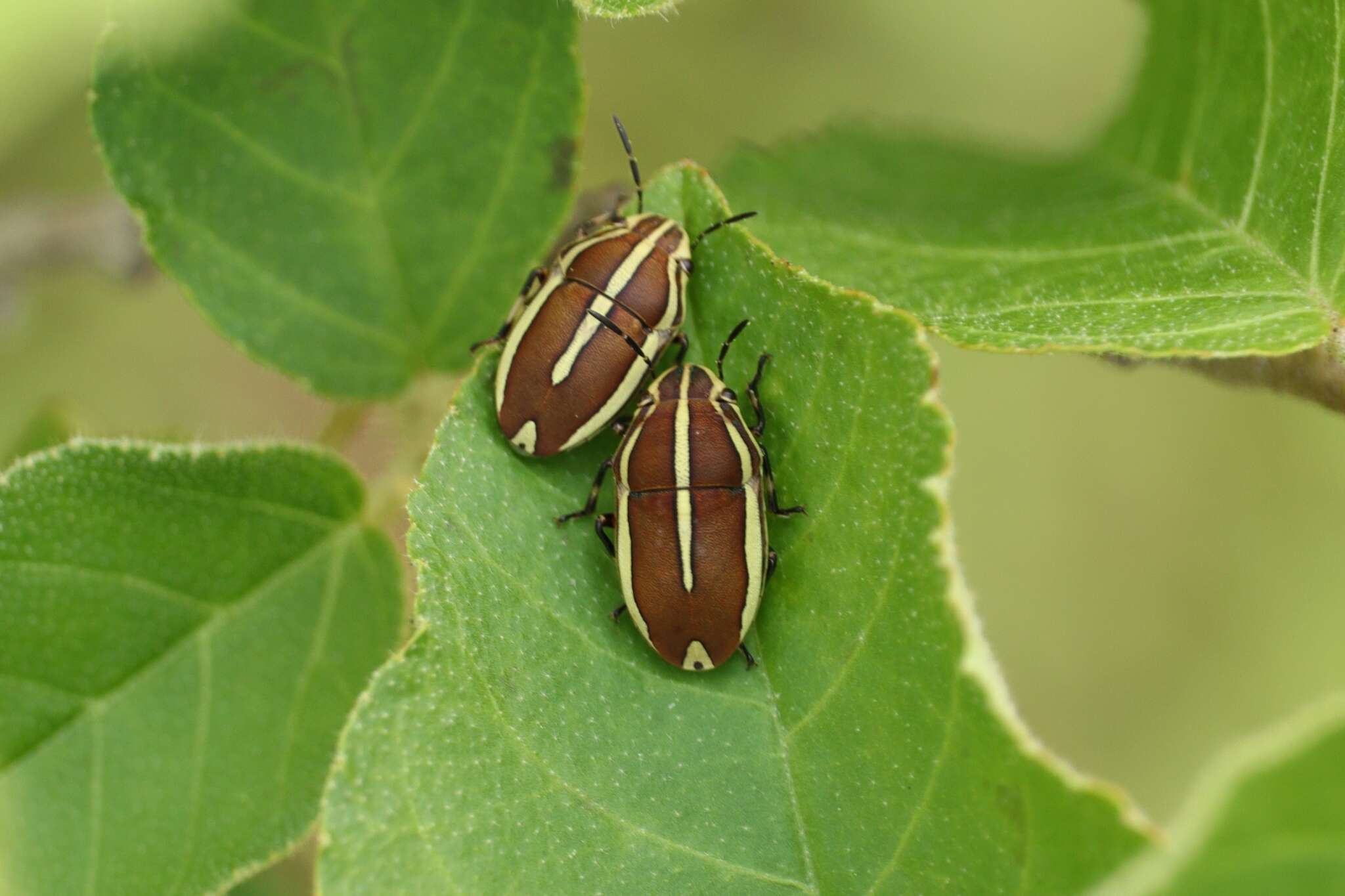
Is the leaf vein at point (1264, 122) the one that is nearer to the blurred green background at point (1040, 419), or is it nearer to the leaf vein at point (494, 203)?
the leaf vein at point (494, 203)

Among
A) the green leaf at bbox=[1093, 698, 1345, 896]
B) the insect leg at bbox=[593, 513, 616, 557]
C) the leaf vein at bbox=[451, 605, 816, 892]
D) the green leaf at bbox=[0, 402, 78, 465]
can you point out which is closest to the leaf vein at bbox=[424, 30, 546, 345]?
the insect leg at bbox=[593, 513, 616, 557]

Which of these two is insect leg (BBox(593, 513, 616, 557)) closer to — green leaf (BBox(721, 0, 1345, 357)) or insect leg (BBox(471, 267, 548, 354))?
insect leg (BBox(471, 267, 548, 354))

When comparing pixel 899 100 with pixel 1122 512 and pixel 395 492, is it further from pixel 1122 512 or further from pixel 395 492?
pixel 395 492

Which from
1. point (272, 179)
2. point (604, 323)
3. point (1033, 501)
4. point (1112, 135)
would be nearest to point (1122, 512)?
point (1033, 501)

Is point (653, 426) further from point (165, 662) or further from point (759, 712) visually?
point (165, 662)

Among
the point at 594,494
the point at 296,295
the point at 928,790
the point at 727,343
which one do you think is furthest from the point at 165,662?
the point at 928,790
